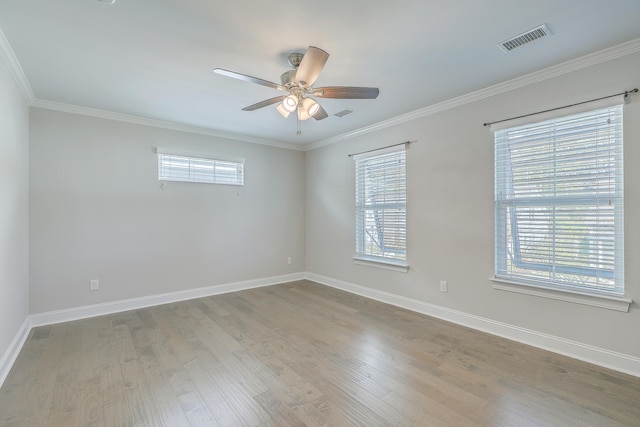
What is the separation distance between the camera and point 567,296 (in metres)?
2.59

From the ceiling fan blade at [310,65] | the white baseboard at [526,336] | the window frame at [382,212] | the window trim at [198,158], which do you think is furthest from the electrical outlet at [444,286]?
the window trim at [198,158]

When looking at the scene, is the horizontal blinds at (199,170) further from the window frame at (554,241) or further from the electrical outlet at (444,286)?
the window frame at (554,241)

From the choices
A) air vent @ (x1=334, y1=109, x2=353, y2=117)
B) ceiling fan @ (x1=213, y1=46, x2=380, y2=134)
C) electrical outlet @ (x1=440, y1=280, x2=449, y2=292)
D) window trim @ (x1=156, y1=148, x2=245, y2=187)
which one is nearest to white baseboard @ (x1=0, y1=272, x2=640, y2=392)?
electrical outlet @ (x1=440, y1=280, x2=449, y2=292)

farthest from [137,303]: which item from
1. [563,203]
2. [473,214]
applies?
[563,203]

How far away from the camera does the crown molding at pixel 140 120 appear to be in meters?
3.39

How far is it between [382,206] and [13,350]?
417cm

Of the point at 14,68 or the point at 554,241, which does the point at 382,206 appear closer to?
the point at 554,241

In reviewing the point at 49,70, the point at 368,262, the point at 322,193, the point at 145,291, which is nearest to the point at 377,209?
the point at 368,262

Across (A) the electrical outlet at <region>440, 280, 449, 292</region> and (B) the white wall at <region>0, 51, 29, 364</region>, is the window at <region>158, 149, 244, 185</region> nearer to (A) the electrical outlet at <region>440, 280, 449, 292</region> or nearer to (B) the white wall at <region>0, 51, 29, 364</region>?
(B) the white wall at <region>0, 51, 29, 364</region>

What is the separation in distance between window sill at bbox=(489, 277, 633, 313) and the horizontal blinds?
3.90 metres

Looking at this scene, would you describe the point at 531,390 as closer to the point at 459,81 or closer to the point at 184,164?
the point at 459,81

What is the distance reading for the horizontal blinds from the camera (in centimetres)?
416

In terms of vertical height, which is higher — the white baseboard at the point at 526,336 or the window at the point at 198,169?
the window at the point at 198,169

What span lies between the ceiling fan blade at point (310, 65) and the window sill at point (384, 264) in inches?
105
